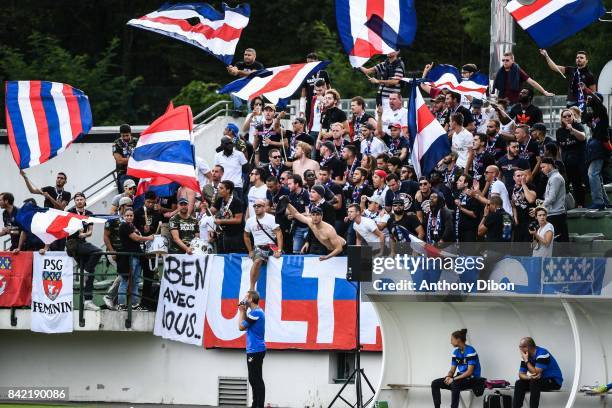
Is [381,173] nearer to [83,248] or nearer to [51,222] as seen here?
[83,248]

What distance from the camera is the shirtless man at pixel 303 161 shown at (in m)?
28.2

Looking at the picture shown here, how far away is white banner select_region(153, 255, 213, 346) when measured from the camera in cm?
2805

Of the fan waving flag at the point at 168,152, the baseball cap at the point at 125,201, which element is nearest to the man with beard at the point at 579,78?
the fan waving flag at the point at 168,152

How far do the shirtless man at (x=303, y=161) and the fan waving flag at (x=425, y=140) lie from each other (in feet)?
6.76

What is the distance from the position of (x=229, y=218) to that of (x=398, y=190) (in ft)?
10.1

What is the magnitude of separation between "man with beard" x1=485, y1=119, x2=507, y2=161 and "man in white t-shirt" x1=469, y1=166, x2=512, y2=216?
5.27ft

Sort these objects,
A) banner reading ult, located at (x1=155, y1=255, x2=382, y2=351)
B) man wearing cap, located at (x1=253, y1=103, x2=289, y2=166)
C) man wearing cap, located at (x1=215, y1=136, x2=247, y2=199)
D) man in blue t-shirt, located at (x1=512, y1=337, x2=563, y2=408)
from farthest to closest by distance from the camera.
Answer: man wearing cap, located at (x1=253, y1=103, x2=289, y2=166), man wearing cap, located at (x1=215, y1=136, x2=247, y2=199), banner reading ult, located at (x1=155, y1=255, x2=382, y2=351), man in blue t-shirt, located at (x1=512, y1=337, x2=563, y2=408)

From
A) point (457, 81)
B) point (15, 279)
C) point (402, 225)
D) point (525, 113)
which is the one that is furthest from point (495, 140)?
point (15, 279)

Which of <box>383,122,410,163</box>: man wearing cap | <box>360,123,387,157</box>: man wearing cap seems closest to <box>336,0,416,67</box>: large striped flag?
<box>360,123,387,157</box>: man wearing cap

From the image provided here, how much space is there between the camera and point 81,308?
28797mm

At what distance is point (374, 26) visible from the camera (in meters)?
29.1

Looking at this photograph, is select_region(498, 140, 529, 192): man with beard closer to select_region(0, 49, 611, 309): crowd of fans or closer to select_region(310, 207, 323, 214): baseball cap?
select_region(0, 49, 611, 309): crowd of fans

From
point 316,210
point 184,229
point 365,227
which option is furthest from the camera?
point 184,229

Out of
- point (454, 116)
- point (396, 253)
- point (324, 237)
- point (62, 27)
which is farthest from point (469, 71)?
point (62, 27)
